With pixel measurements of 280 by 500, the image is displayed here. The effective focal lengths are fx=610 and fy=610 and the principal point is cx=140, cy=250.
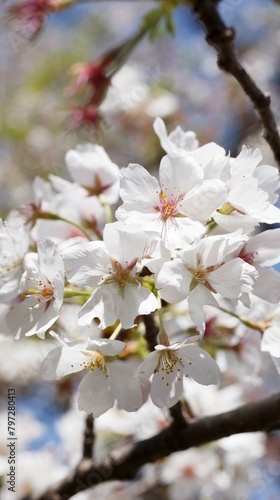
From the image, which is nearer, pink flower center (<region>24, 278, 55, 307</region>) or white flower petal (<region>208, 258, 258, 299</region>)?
white flower petal (<region>208, 258, 258, 299</region>)

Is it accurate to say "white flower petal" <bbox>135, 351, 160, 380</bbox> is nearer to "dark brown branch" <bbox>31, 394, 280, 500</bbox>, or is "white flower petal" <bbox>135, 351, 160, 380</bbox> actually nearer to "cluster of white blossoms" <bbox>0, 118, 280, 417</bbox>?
"cluster of white blossoms" <bbox>0, 118, 280, 417</bbox>

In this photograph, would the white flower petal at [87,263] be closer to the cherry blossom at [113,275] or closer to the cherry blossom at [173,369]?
the cherry blossom at [113,275]

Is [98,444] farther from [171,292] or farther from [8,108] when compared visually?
[8,108]

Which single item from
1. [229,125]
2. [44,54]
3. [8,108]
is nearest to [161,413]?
[229,125]

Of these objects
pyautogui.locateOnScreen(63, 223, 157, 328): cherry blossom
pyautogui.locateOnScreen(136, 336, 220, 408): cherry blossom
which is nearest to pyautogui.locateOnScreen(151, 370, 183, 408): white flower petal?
pyautogui.locateOnScreen(136, 336, 220, 408): cherry blossom

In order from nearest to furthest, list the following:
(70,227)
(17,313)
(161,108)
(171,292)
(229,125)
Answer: (171,292)
(17,313)
(70,227)
(161,108)
(229,125)

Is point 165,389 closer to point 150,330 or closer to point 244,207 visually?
point 150,330
